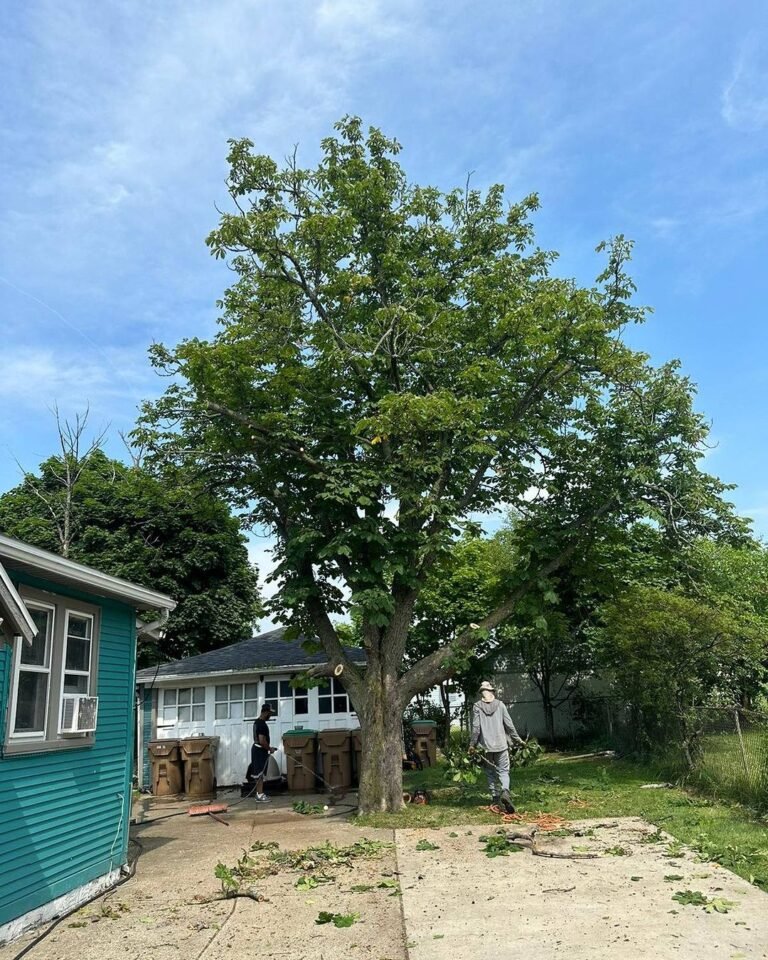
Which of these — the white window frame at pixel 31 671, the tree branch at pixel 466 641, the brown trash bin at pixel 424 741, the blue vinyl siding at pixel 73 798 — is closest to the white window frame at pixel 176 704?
the brown trash bin at pixel 424 741

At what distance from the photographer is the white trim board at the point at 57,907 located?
623 cm

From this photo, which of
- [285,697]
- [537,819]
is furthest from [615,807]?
[285,697]

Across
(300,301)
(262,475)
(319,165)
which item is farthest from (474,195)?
(262,475)

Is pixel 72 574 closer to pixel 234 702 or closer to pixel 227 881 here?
pixel 227 881

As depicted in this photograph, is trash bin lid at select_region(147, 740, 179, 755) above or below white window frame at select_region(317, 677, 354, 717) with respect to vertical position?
below

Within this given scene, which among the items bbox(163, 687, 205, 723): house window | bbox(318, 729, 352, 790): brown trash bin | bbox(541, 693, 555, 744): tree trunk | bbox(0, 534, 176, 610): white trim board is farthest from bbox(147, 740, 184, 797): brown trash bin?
bbox(541, 693, 555, 744): tree trunk

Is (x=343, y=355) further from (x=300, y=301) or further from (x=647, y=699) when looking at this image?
(x=647, y=699)

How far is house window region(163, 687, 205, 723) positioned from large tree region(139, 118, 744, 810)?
20.7 ft

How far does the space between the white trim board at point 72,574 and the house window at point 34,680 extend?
1.35 feet

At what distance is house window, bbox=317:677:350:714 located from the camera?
17625 mm

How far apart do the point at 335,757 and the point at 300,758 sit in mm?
783

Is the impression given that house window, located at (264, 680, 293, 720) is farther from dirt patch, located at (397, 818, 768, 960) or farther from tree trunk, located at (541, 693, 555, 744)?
dirt patch, located at (397, 818, 768, 960)

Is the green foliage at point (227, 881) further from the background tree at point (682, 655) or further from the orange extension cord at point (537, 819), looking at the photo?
the background tree at point (682, 655)

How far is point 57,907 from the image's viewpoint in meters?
7.00
